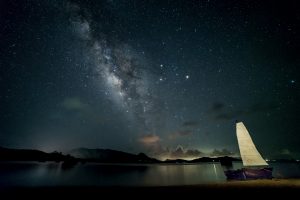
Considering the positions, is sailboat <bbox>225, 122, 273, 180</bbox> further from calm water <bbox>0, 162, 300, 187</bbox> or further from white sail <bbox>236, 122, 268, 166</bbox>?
calm water <bbox>0, 162, 300, 187</bbox>

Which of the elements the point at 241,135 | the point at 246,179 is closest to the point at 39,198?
the point at 246,179

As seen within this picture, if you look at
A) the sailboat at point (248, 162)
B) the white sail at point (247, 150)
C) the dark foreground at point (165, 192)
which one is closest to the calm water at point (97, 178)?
the sailboat at point (248, 162)

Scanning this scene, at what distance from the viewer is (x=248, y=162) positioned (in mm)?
36875

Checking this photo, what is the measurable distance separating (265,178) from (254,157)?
4.02 meters

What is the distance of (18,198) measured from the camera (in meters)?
18.9

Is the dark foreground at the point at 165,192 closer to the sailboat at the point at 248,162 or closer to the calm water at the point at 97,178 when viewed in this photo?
the sailboat at the point at 248,162

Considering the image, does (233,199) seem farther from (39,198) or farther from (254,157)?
(254,157)

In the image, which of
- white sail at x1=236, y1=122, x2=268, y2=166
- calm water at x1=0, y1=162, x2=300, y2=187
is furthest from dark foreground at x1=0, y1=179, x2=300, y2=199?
calm water at x1=0, y1=162, x2=300, y2=187

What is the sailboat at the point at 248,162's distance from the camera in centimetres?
3356

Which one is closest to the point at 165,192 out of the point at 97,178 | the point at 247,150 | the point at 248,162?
Result: the point at 248,162

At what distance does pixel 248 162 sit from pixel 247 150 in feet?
6.41

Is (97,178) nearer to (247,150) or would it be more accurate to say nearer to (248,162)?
(248,162)

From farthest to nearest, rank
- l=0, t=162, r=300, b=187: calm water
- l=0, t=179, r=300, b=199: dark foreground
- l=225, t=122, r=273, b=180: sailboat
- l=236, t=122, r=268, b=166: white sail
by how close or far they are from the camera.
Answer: l=0, t=162, r=300, b=187: calm water → l=236, t=122, r=268, b=166: white sail → l=225, t=122, r=273, b=180: sailboat → l=0, t=179, r=300, b=199: dark foreground

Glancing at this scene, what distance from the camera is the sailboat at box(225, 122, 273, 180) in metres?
33.6
